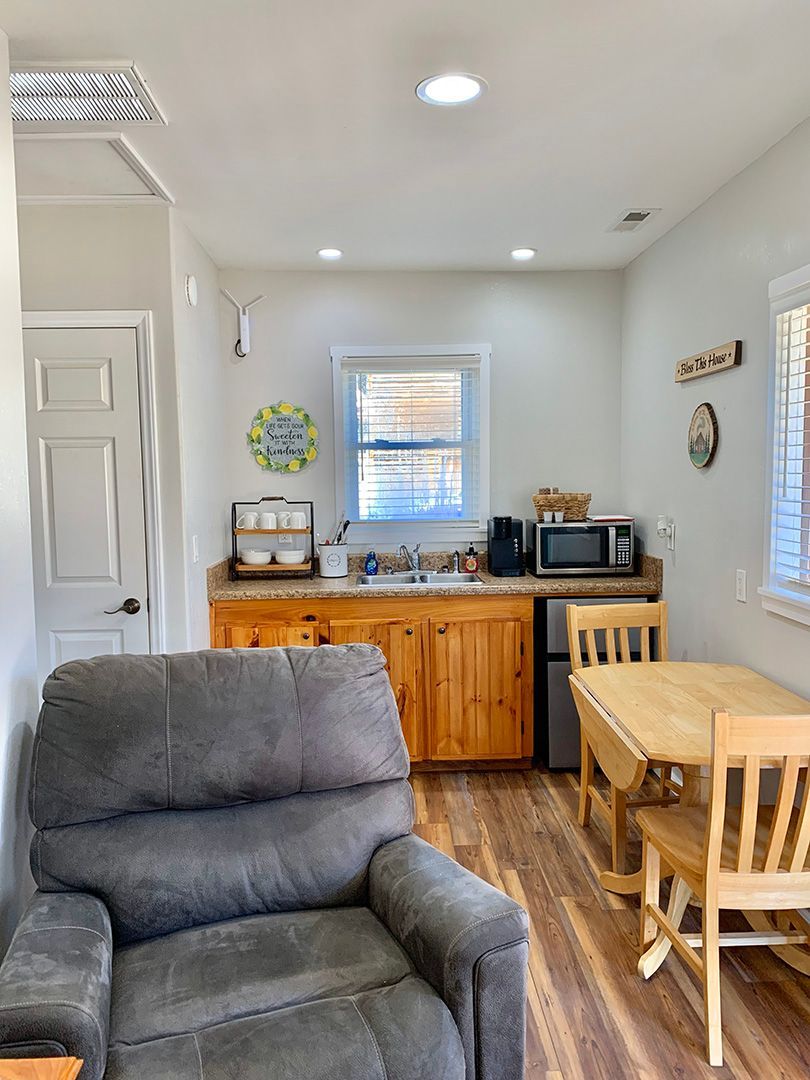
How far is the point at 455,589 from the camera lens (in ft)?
11.9

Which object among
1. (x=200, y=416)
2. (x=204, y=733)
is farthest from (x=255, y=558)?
(x=204, y=733)

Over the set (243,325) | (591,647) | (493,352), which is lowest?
(591,647)

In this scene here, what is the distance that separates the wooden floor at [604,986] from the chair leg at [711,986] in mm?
39

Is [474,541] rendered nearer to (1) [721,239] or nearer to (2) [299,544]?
(2) [299,544]

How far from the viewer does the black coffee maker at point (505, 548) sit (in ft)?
12.9

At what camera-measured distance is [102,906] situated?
5.48ft

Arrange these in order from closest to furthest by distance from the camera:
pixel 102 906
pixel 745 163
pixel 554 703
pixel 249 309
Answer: pixel 102 906 < pixel 745 163 < pixel 554 703 < pixel 249 309

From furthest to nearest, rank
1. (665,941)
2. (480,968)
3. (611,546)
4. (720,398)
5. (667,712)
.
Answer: (611,546)
(720,398)
(667,712)
(665,941)
(480,968)

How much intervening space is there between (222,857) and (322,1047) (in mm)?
555

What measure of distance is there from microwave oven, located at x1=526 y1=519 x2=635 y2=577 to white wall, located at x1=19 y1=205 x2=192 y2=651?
6.38 ft

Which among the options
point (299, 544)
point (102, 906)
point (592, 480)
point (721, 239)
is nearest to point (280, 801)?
point (102, 906)

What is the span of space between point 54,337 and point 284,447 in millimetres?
1381

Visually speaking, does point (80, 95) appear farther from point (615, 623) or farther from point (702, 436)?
point (615, 623)

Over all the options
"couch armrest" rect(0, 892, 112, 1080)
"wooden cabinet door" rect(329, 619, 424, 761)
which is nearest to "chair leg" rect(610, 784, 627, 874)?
"wooden cabinet door" rect(329, 619, 424, 761)
